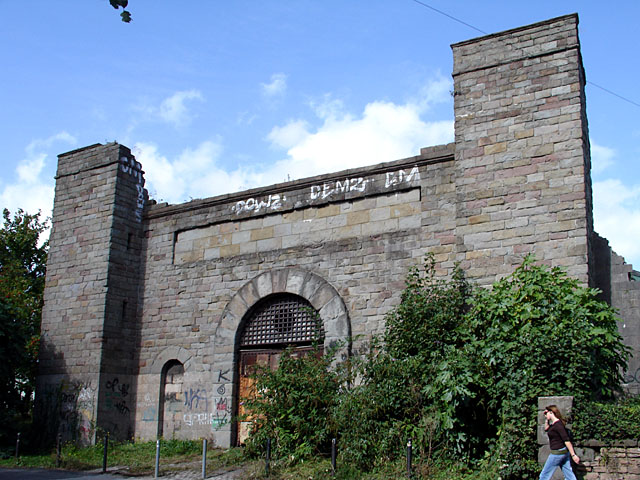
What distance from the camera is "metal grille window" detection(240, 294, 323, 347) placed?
13750mm

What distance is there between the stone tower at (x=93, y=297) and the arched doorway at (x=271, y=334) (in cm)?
313

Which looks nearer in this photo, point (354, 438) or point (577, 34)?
point (354, 438)

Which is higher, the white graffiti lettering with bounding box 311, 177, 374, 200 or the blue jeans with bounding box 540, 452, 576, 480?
the white graffiti lettering with bounding box 311, 177, 374, 200

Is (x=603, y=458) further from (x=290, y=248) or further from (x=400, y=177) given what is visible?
(x=290, y=248)

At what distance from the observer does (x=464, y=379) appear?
10.1m

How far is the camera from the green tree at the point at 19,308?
16484 mm

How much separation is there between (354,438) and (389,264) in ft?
11.8

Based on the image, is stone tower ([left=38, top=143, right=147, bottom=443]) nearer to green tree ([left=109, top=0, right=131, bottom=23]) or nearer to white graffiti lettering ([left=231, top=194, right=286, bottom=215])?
white graffiti lettering ([left=231, top=194, right=286, bottom=215])

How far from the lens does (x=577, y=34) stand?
1196cm

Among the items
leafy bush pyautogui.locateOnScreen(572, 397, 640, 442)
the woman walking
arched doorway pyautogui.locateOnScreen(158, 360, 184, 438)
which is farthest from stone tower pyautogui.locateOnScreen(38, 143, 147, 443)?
leafy bush pyautogui.locateOnScreen(572, 397, 640, 442)

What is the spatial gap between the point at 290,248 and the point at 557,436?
23.7 ft

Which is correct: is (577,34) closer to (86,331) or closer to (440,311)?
(440,311)

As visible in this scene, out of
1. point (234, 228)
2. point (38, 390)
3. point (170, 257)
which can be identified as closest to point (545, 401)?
point (234, 228)

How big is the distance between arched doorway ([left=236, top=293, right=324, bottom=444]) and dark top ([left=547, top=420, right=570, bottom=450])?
568cm
